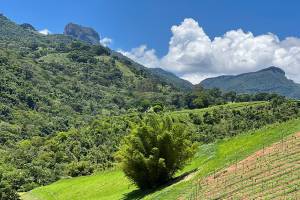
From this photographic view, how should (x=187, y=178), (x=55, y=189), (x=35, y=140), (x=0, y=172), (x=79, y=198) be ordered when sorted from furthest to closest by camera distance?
(x=35, y=140) → (x=0, y=172) → (x=55, y=189) → (x=79, y=198) → (x=187, y=178)

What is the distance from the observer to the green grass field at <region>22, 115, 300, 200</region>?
39906 mm

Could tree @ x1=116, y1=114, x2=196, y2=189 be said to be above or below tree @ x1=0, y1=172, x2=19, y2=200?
above

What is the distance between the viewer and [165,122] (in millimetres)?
46344

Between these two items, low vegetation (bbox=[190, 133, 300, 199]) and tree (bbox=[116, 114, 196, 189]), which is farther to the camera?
tree (bbox=[116, 114, 196, 189])

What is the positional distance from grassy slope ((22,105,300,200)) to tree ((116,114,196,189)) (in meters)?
2.05

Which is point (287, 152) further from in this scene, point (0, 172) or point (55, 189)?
point (0, 172)

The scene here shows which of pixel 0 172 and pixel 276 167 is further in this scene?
pixel 0 172

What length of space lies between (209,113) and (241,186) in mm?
150419

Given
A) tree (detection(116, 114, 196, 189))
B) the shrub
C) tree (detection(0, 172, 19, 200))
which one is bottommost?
tree (detection(0, 172, 19, 200))

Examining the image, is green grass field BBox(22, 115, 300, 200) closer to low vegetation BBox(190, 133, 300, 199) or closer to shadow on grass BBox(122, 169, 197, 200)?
shadow on grass BBox(122, 169, 197, 200)

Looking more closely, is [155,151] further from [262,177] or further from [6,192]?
[6,192]

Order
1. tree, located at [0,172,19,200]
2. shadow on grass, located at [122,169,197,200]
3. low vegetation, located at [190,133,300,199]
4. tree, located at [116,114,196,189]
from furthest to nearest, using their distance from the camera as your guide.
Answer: tree, located at [0,172,19,200] < tree, located at [116,114,196,189] < shadow on grass, located at [122,169,197,200] < low vegetation, located at [190,133,300,199]

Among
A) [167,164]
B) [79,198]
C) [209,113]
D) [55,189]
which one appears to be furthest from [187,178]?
[209,113]

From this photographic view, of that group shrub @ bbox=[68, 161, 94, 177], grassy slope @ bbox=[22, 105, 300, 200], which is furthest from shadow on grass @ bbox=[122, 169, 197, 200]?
shrub @ bbox=[68, 161, 94, 177]
